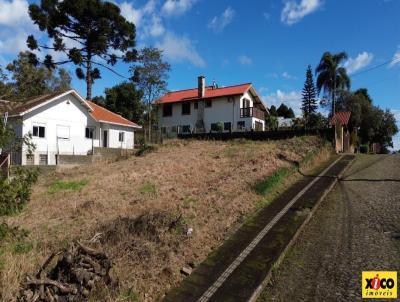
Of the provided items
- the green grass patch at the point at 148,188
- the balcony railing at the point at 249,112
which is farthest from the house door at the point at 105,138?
the green grass patch at the point at 148,188

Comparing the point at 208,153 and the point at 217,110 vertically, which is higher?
the point at 217,110

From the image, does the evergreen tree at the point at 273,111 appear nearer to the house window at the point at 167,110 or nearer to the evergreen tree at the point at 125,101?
the house window at the point at 167,110

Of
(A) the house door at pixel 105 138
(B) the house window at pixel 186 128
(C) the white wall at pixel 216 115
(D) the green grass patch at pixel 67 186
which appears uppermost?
(C) the white wall at pixel 216 115

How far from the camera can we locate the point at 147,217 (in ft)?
20.3

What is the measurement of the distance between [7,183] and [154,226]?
8.50 feet

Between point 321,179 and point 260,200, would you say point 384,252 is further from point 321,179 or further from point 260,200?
point 321,179

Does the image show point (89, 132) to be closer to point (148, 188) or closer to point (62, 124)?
point (62, 124)

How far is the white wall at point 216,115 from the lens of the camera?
3328 cm

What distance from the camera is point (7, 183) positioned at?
3736mm

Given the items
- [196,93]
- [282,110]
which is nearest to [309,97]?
[282,110]

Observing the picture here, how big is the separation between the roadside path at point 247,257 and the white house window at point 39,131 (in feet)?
60.3

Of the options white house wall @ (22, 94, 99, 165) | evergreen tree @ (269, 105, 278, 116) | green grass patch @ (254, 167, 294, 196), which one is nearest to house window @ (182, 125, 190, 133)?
white house wall @ (22, 94, 99, 165)

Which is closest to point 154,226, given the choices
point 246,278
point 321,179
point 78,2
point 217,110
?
point 246,278

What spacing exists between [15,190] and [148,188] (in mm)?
6131
